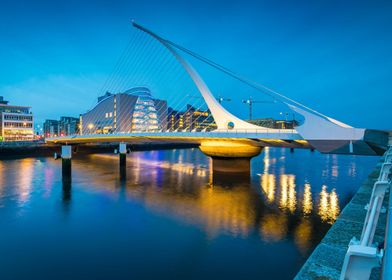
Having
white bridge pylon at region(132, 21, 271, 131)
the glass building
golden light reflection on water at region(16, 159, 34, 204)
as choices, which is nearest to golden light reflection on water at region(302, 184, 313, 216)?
white bridge pylon at region(132, 21, 271, 131)

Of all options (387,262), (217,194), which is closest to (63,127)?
(217,194)

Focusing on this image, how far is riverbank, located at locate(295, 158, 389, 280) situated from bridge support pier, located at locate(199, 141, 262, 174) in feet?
66.2

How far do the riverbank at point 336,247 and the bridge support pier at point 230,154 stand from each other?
20163 mm

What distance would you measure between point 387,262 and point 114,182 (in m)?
26.0

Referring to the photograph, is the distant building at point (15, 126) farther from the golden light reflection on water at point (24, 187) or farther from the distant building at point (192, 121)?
the golden light reflection on water at point (24, 187)

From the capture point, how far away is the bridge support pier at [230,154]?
88.5 ft

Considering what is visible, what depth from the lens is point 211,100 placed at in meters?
26.1

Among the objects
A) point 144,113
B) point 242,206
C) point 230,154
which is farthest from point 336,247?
point 144,113

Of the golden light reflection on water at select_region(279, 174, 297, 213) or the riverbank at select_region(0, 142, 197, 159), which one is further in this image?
the riverbank at select_region(0, 142, 197, 159)

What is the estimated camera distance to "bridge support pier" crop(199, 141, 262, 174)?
27.0 meters

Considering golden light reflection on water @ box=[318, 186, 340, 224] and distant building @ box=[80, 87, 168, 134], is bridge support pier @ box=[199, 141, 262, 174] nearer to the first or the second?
golden light reflection on water @ box=[318, 186, 340, 224]

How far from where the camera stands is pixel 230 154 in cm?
2773

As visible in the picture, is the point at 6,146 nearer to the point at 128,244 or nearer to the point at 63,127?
the point at 128,244

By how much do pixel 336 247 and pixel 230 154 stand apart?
2307 centimetres
